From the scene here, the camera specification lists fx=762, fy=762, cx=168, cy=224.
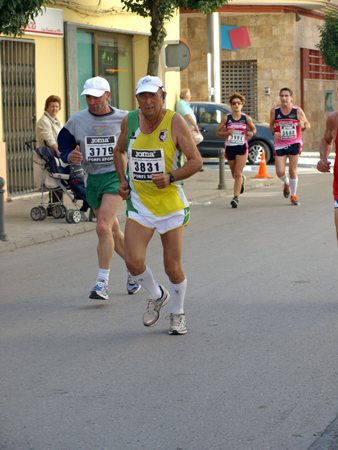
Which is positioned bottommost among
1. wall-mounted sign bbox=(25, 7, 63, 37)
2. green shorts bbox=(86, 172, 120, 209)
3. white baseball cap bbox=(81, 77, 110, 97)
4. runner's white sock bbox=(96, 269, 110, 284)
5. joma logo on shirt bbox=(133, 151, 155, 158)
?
runner's white sock bbox=(96, 269, 110, 284)

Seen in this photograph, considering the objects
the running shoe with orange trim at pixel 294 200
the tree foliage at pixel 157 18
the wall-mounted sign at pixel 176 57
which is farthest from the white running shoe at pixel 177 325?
the wall-mounted sign at pixel 176 57

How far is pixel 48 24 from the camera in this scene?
52.0 feet

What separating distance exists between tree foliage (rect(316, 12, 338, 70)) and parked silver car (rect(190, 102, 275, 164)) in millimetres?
9802

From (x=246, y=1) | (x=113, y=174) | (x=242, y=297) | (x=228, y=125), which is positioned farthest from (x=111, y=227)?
(x=246, y=1)

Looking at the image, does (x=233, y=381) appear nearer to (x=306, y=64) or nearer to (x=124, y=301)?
(x=124, y=301)

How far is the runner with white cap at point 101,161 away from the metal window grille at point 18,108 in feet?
26.8

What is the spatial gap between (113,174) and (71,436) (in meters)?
3.48

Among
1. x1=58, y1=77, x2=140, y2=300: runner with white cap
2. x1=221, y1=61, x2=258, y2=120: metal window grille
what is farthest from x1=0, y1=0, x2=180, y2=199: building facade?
x1=221, y1=61, x2=258, y2=120: metal window grille

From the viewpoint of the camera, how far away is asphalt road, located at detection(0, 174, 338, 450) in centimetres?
380

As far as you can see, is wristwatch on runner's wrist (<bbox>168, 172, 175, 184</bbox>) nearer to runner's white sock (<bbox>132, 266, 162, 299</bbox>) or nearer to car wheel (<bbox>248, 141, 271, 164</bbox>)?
runner's white sock (<bbox>132, 266, 162, 299</bbox>)

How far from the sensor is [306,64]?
32406 mm

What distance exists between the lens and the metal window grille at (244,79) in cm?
3222

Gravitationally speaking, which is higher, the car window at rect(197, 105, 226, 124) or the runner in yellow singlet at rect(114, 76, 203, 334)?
the car window at rect(197, 105, 226, 124)

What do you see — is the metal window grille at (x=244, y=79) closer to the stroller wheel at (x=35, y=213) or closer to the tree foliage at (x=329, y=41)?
the tree foliage at (x=329, y=41)
